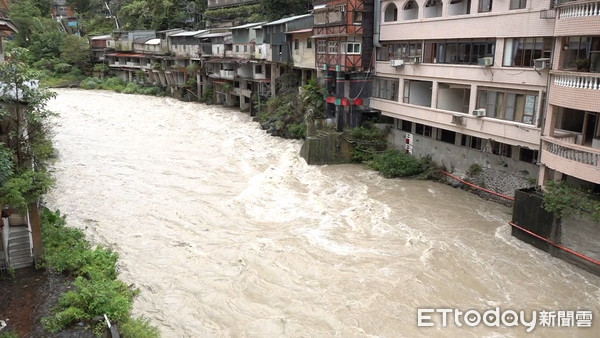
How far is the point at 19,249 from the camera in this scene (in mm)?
12422

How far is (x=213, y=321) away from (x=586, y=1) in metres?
13.5

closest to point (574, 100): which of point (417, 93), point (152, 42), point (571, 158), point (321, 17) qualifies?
point (571, 158)

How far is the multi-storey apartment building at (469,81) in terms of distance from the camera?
56.0ft

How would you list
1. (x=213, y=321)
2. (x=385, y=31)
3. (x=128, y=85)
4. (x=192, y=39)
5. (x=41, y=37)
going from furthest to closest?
(x=41, y=37) < (x=128, y=85) < (x=192, y=39) < (x=385, y=31) < (x=213, y=321)

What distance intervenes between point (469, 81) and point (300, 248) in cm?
1027

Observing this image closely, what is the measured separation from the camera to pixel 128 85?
5797cm

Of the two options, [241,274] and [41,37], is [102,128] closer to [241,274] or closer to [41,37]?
[241,274]

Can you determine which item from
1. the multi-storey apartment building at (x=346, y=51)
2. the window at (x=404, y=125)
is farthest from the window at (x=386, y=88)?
the window at (x=404, y=125)

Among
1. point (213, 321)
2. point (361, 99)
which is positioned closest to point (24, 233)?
point (213, 321)

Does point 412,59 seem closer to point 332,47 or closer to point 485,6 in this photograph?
point 485,6

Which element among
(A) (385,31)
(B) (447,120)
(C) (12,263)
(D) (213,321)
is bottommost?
(D) (213,321)

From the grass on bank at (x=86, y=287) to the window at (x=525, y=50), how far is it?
15090 millimetres

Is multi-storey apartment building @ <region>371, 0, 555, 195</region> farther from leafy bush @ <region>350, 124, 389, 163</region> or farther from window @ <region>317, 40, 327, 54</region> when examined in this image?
window @ <region>317, 40, 327, 54</region>

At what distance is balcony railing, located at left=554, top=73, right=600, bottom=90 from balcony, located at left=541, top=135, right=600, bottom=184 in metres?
1.70
